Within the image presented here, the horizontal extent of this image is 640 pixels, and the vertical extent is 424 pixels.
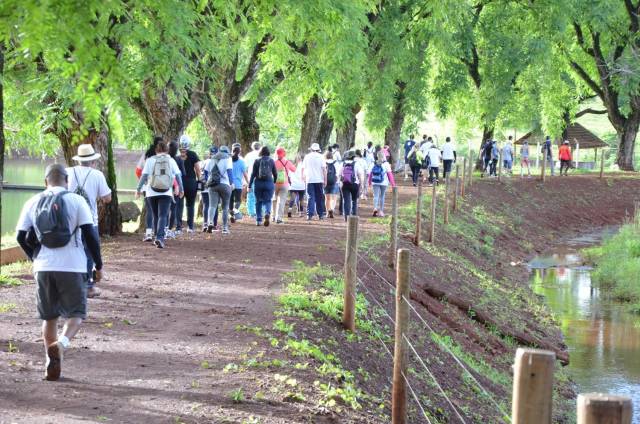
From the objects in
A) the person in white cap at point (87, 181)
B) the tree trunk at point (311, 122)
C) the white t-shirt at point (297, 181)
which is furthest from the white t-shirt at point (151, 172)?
the tree trunk at point (311, 122)

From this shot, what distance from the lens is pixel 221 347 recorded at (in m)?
9.98

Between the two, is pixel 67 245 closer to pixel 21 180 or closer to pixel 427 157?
pixel 427 157

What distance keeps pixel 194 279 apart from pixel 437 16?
951cm

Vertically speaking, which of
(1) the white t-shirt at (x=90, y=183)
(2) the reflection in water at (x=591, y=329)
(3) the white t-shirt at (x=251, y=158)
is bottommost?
(2) the reflection in water at (x=591, y=329)

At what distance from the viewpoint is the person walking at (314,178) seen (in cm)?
2225

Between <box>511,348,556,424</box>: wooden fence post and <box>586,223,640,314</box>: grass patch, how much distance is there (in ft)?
61.7

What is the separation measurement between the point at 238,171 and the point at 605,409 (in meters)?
18.0

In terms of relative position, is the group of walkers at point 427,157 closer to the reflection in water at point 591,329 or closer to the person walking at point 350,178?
the reflection in water at point 591,329

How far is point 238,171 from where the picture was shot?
847 inches

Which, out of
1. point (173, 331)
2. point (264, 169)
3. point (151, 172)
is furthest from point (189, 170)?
point (173, 331)

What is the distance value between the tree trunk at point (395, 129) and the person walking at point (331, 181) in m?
15.1

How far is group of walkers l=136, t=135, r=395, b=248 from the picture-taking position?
1648 cm

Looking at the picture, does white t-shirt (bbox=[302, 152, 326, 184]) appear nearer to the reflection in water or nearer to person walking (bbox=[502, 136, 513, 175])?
the reflection in water

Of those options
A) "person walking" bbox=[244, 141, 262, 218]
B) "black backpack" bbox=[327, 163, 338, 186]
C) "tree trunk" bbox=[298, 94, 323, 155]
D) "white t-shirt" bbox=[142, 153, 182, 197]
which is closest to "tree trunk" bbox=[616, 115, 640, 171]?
"tree trunk" bbox=[298, 94, 323, 155]
